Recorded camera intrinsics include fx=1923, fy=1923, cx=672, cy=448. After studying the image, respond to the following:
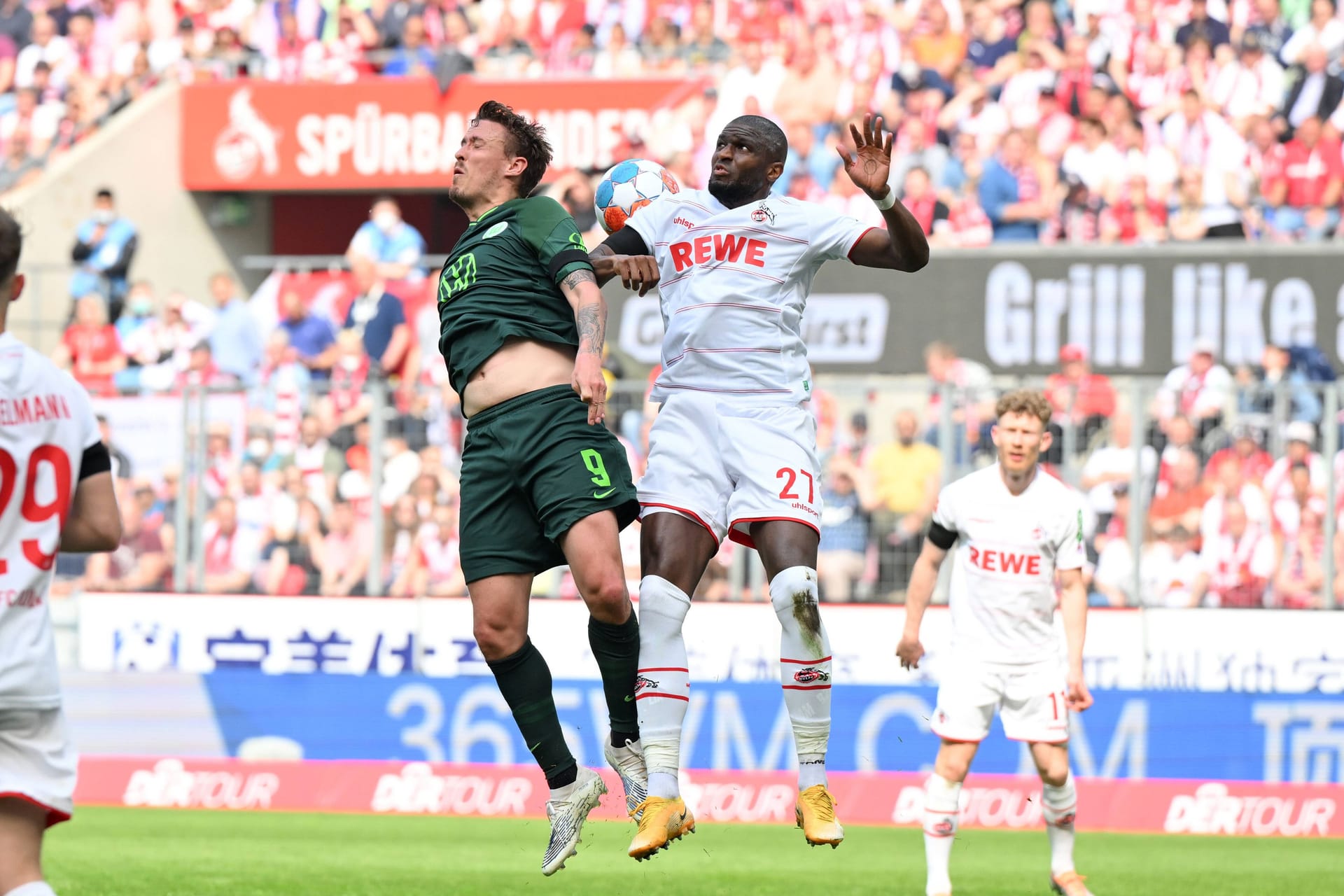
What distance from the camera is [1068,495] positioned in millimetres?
9500

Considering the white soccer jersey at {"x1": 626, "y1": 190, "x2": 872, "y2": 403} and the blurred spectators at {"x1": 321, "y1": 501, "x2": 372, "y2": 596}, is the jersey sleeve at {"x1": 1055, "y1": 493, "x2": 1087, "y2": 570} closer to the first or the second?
the white soccer jersey at {"x1": 626, "y1": 190, "x2": 872, "y2": 403}

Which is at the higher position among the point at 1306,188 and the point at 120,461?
the point at 1306,188

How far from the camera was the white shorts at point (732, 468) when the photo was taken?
23.8 ft

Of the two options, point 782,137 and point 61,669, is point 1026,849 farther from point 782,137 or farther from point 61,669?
point 61,669

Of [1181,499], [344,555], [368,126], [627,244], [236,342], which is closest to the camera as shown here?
[627,244]

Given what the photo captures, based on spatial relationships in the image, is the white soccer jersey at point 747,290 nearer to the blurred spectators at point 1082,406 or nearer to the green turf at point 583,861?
the green turf at point 583,861

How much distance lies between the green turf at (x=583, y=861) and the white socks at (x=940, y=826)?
0.88m

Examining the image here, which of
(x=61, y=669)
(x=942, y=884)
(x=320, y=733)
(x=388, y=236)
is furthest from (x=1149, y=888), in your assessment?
(x=388, y=236)

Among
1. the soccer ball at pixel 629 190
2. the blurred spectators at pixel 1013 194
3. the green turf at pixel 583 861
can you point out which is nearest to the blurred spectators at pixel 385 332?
the green turf at pixel 583 861

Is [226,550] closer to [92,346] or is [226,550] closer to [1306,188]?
[92,346]

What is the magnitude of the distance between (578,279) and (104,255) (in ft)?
49.9

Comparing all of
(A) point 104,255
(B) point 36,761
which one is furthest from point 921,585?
(A) point 104,255

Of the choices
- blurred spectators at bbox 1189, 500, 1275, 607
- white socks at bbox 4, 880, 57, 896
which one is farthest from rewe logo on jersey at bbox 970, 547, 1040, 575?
white socks at bbox 4, 880, 57, 896

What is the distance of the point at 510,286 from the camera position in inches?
290
